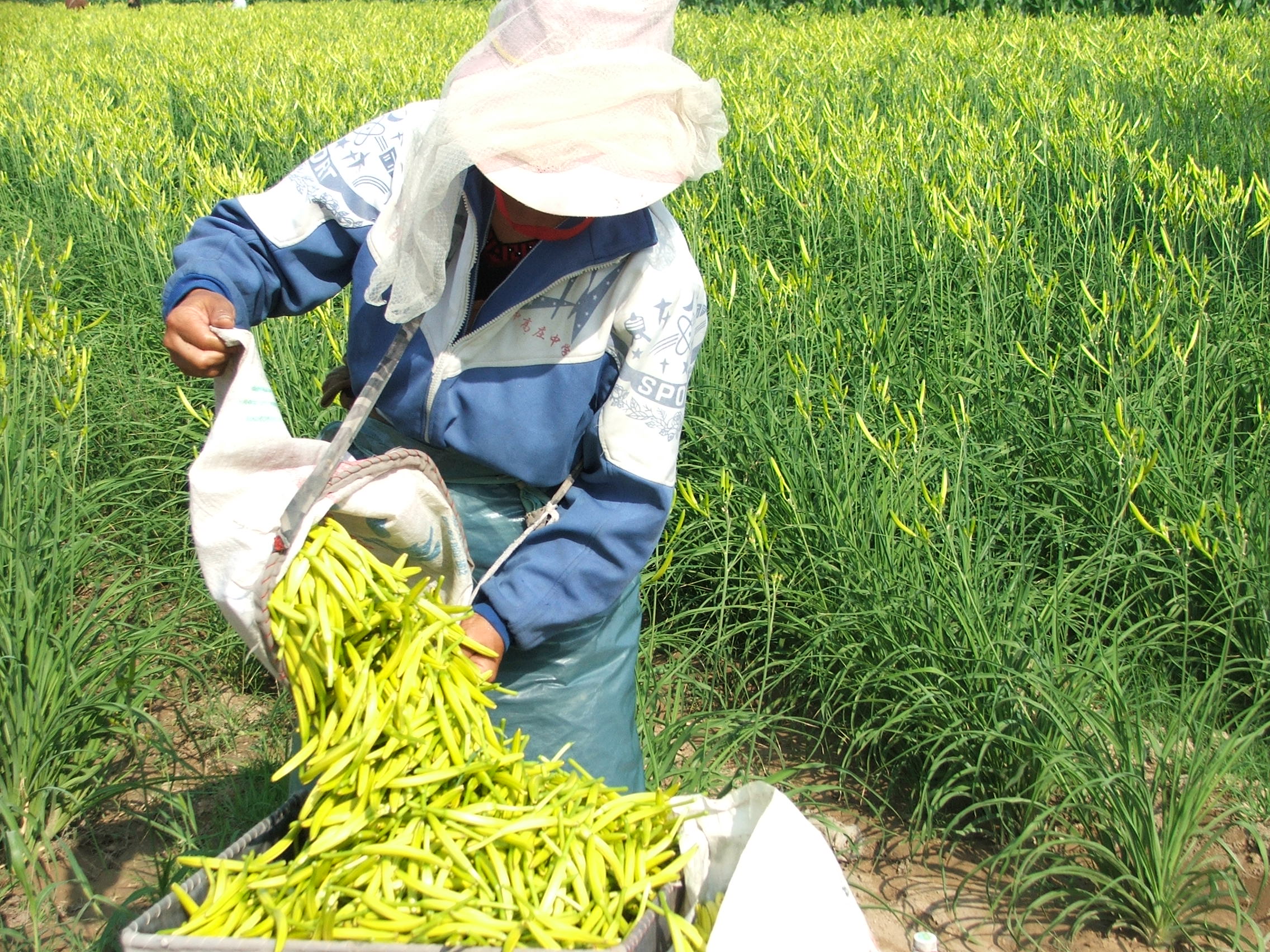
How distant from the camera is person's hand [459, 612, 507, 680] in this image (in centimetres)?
141

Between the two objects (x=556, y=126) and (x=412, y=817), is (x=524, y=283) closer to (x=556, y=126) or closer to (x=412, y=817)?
(x=556, y=126)

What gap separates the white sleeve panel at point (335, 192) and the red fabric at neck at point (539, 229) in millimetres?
191

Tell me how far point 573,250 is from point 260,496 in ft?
1.72

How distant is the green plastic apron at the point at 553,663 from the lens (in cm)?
159

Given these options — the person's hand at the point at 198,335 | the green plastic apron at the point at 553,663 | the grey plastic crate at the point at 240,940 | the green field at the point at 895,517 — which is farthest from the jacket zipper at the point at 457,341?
the green field at the point at 895,517

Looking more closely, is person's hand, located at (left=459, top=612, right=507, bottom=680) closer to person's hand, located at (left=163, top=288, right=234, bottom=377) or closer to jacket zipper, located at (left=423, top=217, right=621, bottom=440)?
jacket zipper, located at (left=423, top=217, right=621, bottom=440)

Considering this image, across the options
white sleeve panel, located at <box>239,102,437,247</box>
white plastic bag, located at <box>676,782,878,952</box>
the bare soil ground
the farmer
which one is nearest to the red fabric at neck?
the farmer

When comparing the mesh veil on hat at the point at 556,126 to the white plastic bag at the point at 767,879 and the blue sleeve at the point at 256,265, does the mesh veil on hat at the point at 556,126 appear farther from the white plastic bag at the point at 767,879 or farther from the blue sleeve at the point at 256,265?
the white plastic bag at the point at 767,879

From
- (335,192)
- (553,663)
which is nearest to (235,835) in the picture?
(553,663)

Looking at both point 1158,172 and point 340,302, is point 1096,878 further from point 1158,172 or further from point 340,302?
point 340,302

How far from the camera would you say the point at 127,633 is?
7.38 ft

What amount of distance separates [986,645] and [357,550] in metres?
1.27

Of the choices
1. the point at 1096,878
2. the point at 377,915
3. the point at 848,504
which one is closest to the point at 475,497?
the point at 377,915

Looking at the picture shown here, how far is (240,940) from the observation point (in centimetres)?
95
